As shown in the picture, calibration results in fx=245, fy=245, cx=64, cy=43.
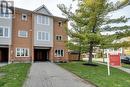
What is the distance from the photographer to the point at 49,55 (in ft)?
145

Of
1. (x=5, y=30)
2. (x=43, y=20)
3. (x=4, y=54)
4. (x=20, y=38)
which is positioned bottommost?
(x=4, y=54)

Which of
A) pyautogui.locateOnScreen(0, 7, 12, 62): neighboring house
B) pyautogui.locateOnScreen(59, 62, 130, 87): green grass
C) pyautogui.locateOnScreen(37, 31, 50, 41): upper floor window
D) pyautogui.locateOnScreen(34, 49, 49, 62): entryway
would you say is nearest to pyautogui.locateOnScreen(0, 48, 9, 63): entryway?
pyautogui.locateOnScreen(0, 7, 12, 62): neighboring house

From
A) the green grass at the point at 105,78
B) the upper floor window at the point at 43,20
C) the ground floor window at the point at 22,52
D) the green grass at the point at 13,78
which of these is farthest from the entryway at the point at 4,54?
the green grass at the point at 105,78

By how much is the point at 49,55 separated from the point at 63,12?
40.5 feet

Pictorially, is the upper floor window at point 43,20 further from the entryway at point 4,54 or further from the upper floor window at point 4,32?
the entryway at point 4,54

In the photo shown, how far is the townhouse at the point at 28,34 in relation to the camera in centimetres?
3776

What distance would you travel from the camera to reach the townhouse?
37.8 meters

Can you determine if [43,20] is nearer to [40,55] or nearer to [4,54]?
[40,55]

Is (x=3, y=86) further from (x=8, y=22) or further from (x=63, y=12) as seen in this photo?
(x=8, y=22)

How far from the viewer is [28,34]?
134 feet

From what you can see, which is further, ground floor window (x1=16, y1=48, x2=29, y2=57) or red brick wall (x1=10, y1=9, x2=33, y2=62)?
ground floor window (x1=16, y1=48, x2=29, y2=57)

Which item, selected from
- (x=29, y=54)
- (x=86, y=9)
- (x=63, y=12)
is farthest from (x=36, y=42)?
(x=86, y=9)

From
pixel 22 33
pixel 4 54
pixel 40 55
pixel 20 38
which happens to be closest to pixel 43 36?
pixel 22 33

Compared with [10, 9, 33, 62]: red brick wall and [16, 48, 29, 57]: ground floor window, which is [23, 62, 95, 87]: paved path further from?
[16, 48, 29, 57]: ground floor window
